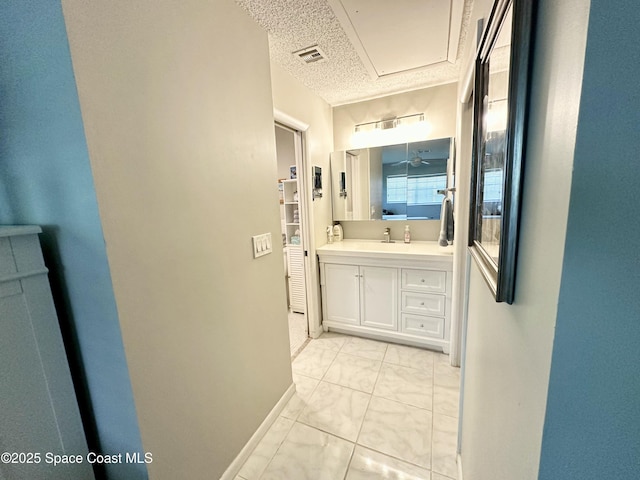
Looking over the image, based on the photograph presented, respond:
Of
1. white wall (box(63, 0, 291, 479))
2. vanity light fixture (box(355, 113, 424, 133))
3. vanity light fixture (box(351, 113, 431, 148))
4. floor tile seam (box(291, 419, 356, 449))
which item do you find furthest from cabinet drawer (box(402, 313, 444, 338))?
vanity light fixture (box(355, 113, 424, 133))

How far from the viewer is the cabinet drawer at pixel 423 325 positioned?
2164mm

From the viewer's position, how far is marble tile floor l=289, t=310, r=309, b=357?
243cm

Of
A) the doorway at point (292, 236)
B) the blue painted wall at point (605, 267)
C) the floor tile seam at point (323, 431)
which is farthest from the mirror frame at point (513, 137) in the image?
the doorway at point (292, 236)

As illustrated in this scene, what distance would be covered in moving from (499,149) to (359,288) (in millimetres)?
1922

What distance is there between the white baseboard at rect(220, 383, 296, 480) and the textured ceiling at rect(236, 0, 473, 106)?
2.27m

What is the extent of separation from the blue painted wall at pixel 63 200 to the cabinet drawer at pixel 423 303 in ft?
6.43

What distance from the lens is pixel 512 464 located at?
1.66ft

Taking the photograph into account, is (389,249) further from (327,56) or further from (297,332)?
(327,56)

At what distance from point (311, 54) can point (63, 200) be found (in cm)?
160

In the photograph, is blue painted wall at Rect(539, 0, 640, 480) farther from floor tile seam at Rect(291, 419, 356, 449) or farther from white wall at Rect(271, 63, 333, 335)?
white wall at Rect(271, 63, 333, 335)

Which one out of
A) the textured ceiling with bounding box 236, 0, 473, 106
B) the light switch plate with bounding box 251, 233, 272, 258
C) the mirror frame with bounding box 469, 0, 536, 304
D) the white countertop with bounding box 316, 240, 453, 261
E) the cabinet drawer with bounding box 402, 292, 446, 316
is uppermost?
the textured ceiling with bounding box 236, 0, 473, 106

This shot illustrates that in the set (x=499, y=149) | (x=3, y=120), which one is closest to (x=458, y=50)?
(x=499, y=149)

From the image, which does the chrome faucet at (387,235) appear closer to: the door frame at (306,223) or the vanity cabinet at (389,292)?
the vanity cabinet at (389,292)

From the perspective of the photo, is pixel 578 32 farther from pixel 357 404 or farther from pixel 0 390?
pixel 357 404
